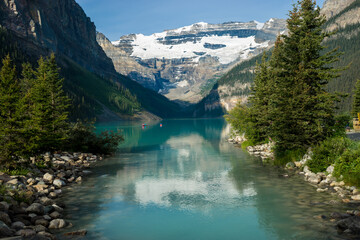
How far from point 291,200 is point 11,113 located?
84.9ft

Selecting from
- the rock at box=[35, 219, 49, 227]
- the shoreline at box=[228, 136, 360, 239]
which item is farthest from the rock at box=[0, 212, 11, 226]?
the shoreline at box=[228, 136, 360, 239]

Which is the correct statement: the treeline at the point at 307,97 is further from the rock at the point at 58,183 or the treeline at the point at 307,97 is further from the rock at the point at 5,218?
the rock at the point at 5,218

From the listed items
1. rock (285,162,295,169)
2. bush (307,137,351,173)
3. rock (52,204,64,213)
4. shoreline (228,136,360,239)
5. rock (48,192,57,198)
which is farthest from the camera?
rock (285,162,295,169)

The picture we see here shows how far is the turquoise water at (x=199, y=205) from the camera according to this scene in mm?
16531

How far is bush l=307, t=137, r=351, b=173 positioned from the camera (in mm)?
26531

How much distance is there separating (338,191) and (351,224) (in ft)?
25.4

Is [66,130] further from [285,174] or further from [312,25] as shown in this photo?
[312,25]

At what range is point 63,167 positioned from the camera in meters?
32.7

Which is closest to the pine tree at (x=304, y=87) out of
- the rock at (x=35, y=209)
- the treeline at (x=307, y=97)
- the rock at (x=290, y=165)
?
the treeline at (x=307, y=97)

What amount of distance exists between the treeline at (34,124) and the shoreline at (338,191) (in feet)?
84.7

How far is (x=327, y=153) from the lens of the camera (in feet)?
90.5

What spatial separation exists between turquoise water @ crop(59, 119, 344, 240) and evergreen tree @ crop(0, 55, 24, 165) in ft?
20.9

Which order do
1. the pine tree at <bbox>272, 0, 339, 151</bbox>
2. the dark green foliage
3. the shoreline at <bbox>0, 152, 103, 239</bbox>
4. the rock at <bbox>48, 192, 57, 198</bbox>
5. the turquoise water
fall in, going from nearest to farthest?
the shoreline at <bbox>0, 152, 103, 239</bbox> → the turquoise water → the rock at <bbox>48, 192, 57, 198</bbox> → the pine tree at <bbox>272, 0, 339, 151</bbox> → the dark green foliage

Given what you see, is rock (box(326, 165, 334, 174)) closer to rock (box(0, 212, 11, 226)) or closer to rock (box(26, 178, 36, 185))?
rock (box(0, 212, 11, 226))
